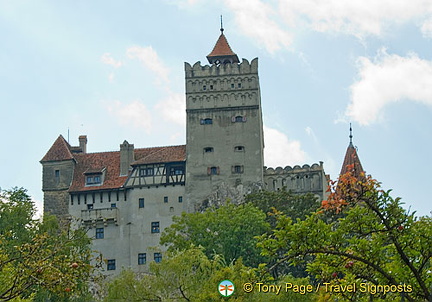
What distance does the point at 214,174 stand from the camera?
63094 mm

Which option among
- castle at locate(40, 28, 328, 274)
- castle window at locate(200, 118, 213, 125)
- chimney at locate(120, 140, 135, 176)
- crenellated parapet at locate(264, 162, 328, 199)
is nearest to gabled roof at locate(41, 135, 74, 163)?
castle at locate(40, 28, 328, 274)

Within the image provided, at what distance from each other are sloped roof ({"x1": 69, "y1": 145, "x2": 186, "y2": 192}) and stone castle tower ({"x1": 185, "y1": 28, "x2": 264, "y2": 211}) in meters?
1.97

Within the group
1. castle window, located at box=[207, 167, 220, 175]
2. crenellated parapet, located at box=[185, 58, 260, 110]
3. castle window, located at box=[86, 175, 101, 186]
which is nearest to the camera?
castle window, located at box=[207, 167, 220, 175]

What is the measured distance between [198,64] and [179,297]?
31335 millimetres

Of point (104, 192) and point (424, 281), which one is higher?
point (104, 192)

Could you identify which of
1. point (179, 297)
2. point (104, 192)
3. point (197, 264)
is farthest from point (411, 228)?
point (104, 192)

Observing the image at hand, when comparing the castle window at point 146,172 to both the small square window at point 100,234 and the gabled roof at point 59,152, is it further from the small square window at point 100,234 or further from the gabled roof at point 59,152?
the gabled roof at point 59,152

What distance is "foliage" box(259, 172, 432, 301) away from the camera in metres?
16.6

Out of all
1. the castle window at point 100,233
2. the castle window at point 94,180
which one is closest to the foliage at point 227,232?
the castle window at point 100,233

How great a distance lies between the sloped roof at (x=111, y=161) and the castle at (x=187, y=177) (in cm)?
7

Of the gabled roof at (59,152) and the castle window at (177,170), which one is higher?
the gabled roof at (59,152)

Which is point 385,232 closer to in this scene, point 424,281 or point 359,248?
point 359,248

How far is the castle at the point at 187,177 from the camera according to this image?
205 feet

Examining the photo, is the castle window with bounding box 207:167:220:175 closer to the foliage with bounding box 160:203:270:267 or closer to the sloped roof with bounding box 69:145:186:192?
the sloped roof with bounding box 69:145:186:192
